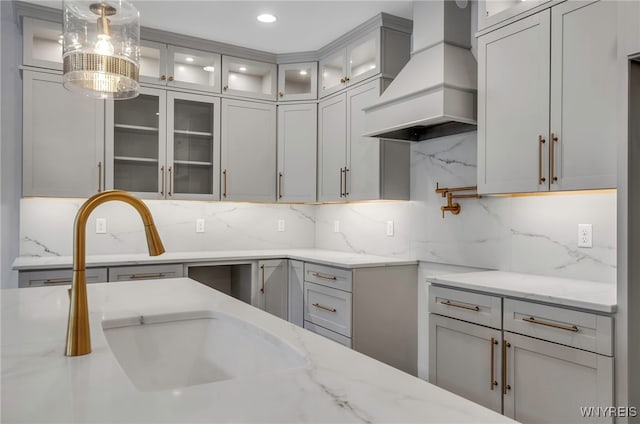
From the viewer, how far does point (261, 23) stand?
3492 millimetres

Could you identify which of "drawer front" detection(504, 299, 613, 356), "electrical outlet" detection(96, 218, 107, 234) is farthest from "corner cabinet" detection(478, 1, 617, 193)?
"electrical outlet" detection(96, 218, 107, 234)

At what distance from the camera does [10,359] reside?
38.4 inches

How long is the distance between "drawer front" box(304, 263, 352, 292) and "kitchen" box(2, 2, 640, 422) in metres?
0.57

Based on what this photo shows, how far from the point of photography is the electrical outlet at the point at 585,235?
2321 millimetres

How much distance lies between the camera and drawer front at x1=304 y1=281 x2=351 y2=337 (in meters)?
3.18

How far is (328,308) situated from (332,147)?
1341 mm

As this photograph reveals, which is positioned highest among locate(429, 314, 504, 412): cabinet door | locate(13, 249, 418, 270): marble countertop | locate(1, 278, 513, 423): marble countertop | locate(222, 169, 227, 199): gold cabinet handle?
locate(222, 169, 227, 199): gold cabinet handle

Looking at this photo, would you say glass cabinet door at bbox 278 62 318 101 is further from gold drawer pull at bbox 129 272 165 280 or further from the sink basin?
the sink basin

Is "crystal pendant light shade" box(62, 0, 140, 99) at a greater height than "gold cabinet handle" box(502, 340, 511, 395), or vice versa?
"crystal pendant light shade" box(62, 0, 140, 99)

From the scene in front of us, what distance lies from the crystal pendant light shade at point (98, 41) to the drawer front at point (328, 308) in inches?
80.5

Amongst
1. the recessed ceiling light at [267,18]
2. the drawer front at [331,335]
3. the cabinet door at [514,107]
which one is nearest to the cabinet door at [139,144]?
the recessed ceiling light at [267,18]

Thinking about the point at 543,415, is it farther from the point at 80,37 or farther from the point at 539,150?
the point at 80,37

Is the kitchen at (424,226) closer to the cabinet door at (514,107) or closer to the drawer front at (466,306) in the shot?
the cabinet door at (514,107)

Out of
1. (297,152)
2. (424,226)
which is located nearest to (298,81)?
(297,152)
